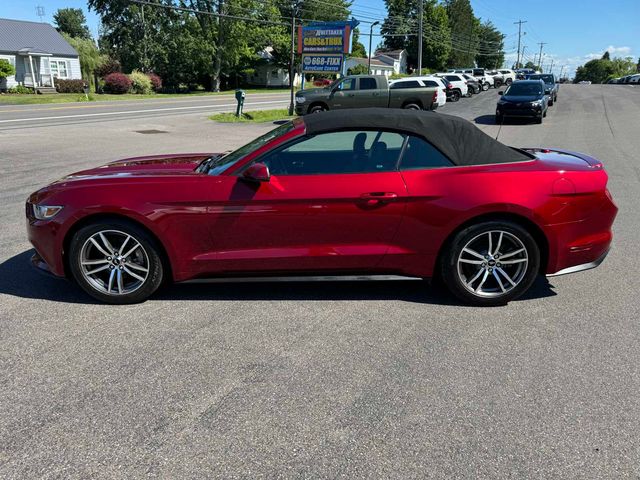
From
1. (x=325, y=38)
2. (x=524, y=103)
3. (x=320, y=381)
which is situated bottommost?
→ (x=320, y=381)

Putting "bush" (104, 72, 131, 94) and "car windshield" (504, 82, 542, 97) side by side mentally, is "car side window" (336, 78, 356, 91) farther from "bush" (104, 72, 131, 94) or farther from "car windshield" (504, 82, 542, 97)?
"bush" (104, 72, 131, 94)

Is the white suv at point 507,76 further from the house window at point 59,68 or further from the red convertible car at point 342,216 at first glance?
the red convertible car at point 342,216

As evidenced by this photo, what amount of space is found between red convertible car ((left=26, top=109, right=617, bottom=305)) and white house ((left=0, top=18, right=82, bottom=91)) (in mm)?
44889

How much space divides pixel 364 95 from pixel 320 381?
67.1 ft

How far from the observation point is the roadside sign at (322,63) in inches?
910

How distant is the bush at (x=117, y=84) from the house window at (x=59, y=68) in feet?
19.7

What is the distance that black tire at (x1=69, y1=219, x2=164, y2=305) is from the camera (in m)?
4.03

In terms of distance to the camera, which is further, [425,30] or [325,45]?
[425,30]

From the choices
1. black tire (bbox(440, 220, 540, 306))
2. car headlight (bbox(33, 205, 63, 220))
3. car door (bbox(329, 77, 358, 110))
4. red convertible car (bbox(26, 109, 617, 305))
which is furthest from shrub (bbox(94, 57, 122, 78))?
black tire (bbox(440, 220, 540, 306))

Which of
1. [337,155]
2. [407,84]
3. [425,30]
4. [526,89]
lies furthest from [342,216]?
[425,30]

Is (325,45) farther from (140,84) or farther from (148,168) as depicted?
(140,84)

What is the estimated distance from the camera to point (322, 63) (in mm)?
23391

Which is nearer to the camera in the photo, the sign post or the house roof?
the sign post

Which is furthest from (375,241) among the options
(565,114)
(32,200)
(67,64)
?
(67,64)
